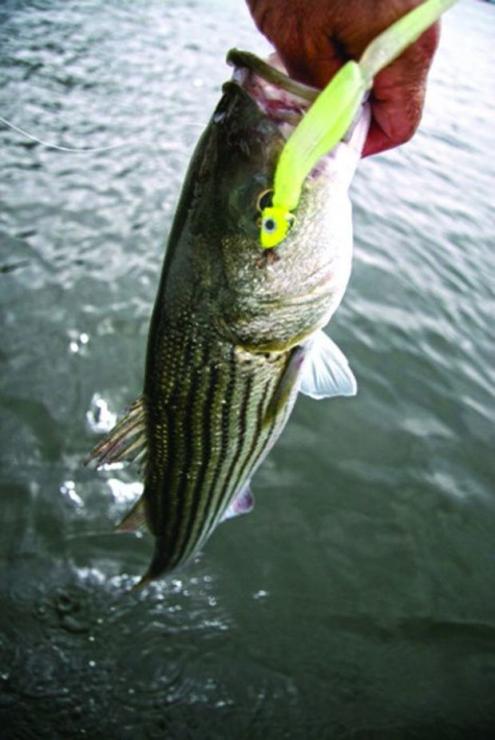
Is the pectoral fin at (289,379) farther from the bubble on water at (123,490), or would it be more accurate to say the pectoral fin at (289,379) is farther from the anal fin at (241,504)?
the bubble on water at (123,490)

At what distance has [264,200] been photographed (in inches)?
57.2

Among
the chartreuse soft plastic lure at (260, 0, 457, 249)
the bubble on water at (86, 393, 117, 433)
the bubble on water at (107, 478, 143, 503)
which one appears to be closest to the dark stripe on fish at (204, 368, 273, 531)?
the chartreuse soft plastic lure at (260, 0, 457, 249)

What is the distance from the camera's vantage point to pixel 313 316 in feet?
5.41

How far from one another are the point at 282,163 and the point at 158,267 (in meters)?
4.68

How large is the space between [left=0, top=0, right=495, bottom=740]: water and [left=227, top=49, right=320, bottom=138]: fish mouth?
2.77 m

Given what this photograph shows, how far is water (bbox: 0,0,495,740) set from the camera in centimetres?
303

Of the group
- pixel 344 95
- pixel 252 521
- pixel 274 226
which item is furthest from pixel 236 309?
pixel 252 521

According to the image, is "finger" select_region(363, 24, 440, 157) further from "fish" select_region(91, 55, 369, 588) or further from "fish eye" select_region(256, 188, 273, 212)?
"fish eye" select_region(256, 188, 273, 212)

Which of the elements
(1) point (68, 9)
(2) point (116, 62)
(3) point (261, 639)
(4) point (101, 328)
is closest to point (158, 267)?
(4) point (101, 328)

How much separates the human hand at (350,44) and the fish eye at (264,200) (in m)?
0.33

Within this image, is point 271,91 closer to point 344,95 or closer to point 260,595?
point 344,95

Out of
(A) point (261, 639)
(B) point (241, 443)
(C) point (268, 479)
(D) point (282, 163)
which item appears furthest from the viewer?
(C) point (268, 479)

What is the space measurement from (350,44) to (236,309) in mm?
689

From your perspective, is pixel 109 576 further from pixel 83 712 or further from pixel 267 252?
pixel 267 252
